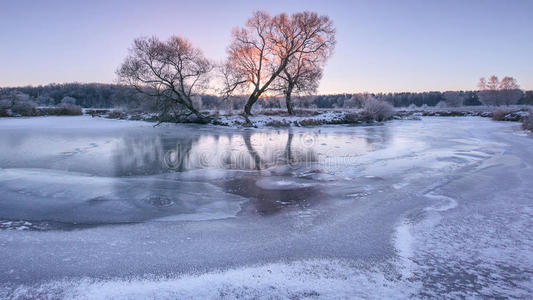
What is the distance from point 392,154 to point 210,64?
18624 mm

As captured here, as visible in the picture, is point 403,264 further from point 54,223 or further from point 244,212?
point 54,223

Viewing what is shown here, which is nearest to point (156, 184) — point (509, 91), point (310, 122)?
point (310, 122)

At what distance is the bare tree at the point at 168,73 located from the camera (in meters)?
21.5

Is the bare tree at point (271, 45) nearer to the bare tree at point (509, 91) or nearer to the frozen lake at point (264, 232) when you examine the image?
the frozen lake at point (264, 232)

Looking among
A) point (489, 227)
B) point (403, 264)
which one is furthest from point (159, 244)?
point (489, 227)

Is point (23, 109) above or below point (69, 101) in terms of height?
below

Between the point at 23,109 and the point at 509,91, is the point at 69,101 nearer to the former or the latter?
the point at 23,109

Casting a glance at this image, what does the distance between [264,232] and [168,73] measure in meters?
21.9

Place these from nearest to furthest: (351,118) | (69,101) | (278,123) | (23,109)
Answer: (278,123), (351,118), (23,109), (69,101)

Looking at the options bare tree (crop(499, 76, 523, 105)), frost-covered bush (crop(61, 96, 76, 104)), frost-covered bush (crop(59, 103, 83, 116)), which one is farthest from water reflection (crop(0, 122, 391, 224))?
bare tree (crop(499, 76, 523, 105))

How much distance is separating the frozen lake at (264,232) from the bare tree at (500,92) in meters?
91.3

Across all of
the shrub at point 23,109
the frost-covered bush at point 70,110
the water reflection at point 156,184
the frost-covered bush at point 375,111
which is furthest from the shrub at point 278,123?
the shrub at point 23,109

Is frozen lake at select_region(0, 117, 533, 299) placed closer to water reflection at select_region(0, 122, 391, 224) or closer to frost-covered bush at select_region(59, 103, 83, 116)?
water reflection at select_region(0, 122, 391, 224)

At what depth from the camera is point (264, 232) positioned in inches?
142
